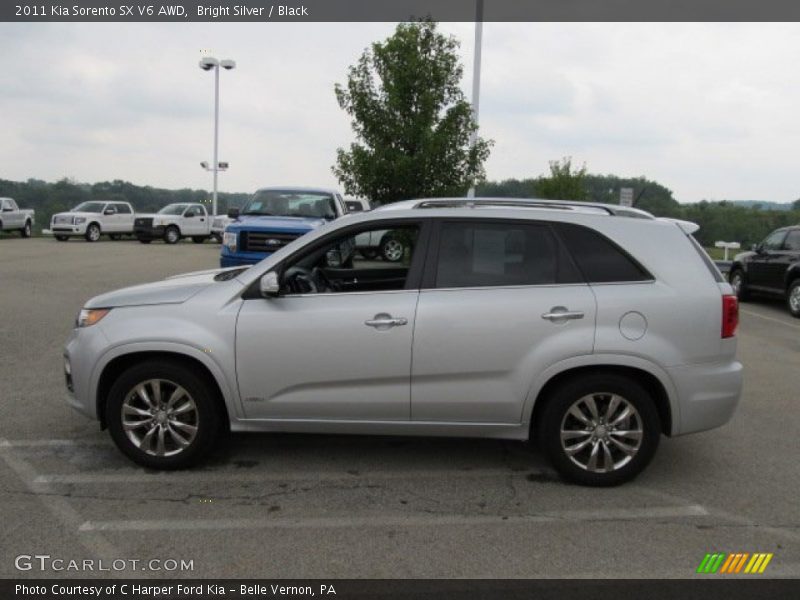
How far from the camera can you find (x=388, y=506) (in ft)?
13.8

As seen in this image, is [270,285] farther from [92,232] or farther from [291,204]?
[92,232]

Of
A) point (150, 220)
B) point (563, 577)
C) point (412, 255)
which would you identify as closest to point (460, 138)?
point (412, 255)

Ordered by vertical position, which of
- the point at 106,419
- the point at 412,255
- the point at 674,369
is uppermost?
the point at 412,255

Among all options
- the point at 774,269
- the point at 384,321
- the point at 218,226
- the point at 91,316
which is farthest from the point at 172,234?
the point at 384,321

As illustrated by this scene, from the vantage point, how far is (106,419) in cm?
464

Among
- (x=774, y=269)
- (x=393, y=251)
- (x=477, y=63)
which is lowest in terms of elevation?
(x=774, y=269)

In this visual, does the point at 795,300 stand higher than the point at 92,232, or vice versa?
the point at 92,232

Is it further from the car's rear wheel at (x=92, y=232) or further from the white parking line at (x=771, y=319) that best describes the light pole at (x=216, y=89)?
the white parking line at (x=771, y=319)

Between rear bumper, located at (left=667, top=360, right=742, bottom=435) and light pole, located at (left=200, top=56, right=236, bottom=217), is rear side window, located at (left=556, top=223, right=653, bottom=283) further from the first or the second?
light pole, located at (left=200, top=56, right=236, bottom=217)

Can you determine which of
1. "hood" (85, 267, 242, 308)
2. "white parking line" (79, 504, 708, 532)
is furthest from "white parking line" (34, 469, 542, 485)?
"hood" (85, 267, 242, 308)

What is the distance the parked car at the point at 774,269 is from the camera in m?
13.5

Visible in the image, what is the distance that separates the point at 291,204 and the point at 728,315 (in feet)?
31.4

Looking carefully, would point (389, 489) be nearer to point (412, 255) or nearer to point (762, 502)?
point (412, 255)

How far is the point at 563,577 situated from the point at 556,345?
140 centimetres
